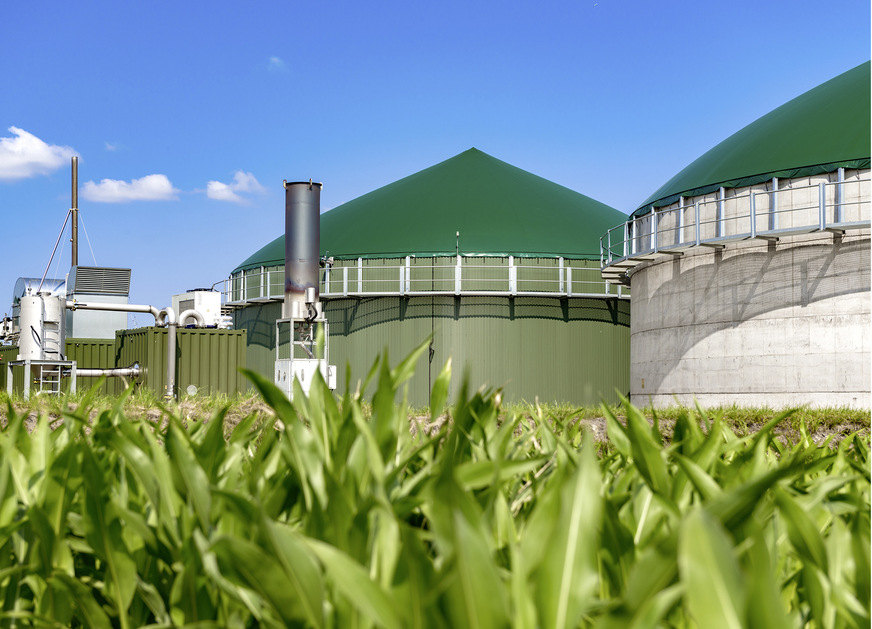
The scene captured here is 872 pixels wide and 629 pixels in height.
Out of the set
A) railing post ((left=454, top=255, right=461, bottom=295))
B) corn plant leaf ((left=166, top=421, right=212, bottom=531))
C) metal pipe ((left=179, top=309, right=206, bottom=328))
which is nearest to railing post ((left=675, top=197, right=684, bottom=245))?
railing post ((left=454, top=255, right=461, bottom=295))

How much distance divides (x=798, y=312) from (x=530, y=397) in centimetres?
1114

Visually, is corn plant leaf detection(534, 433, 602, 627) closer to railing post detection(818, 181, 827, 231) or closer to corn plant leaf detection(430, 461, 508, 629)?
corn plant leaf detection(430, 461, 508, 629)

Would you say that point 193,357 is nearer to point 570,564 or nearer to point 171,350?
point 171,350

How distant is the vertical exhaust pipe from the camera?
73.5 feet

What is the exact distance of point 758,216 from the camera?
70.3ft

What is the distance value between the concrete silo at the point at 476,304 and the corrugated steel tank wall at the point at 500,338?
0.13 feet

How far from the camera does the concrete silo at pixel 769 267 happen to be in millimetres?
19953

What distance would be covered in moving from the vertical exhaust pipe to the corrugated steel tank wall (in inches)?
296

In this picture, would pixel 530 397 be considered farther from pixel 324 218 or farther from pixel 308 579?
pixel 308 579

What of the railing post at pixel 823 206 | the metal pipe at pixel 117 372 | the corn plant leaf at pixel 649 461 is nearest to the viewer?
the corn plant leaf at pixel 649 461

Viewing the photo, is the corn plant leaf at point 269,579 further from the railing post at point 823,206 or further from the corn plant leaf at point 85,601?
the railing post at point 823,206

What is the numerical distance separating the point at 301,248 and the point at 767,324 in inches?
489

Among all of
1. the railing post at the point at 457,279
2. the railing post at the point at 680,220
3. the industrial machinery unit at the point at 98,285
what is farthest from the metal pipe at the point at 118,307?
the railing post at the point at 680,220

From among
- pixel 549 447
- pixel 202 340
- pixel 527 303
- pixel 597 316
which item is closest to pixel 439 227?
pixel 527 303
